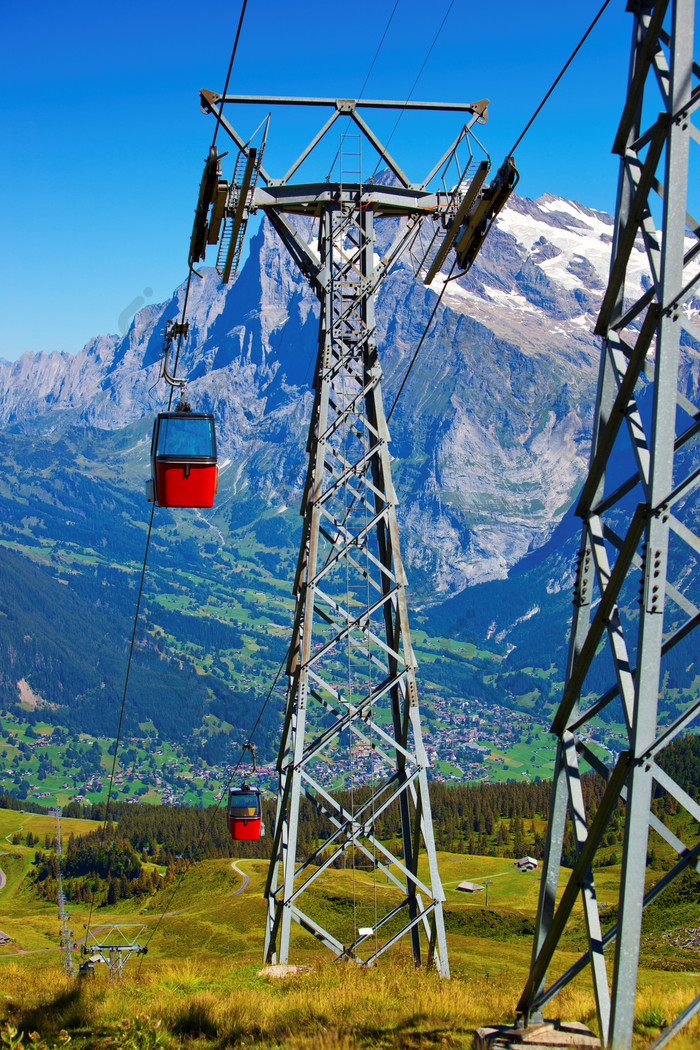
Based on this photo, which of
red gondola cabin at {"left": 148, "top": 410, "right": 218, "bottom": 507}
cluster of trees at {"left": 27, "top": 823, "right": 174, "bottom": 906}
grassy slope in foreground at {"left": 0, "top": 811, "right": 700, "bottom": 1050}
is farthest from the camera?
cluster of trees at {"left": 27, "top": 823, "right": 174, "bottom": 906}

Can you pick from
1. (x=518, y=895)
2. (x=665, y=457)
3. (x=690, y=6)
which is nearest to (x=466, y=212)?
(x=690, y=6)

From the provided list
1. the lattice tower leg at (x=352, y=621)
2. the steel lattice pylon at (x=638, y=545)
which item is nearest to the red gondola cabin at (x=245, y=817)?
the lattice tower leg at (x=352, y=621)

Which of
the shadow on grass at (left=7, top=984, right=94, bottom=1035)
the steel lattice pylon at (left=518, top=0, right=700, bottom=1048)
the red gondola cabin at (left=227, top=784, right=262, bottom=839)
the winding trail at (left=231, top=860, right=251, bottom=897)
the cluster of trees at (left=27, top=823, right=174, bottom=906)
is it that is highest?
the steel lattice pylon at (left=518, top=0, right=700, bottom=1048)

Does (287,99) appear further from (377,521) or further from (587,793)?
(587,793)

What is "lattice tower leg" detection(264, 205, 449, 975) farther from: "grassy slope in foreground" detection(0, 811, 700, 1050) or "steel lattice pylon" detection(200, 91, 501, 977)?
"grassy slope in foreground" detection(0, 811, 700, 1050)

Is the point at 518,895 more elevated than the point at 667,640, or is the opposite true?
the point at 667,640

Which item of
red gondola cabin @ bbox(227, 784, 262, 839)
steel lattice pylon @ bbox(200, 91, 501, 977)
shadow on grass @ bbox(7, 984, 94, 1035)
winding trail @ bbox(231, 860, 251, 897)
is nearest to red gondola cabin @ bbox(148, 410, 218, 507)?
steel lattice pylon @ bbox(200, 91, 501, 977)

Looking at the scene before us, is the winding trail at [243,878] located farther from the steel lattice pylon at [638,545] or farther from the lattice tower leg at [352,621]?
the steel lattice pylon at [638,545]
